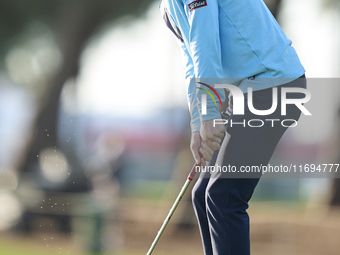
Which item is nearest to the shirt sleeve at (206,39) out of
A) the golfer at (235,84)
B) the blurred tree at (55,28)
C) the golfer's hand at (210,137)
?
the golfer at (235,84)

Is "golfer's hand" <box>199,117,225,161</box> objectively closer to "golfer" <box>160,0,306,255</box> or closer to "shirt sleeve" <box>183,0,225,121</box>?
"golfer" <box>160,0,306,255</box>

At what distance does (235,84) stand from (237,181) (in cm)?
36

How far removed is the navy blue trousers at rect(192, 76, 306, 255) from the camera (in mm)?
1740

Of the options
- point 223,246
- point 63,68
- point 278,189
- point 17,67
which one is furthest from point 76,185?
point 278,189

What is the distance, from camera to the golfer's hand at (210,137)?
5.85 ft

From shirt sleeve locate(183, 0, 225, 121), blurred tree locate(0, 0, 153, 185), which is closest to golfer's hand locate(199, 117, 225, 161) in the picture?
shirt sleeve locate(183, 0, 225, 121)

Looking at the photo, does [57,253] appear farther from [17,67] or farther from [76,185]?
[17,67]

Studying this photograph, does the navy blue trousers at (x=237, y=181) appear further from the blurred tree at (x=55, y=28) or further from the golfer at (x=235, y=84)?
A: the blurred tree at (x=55, y=28)

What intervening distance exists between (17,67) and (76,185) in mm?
2157

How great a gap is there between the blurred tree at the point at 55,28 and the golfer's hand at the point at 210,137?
14.4ft

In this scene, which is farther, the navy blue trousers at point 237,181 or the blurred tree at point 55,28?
the blurred tree at point 55,28

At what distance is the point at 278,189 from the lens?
1109 cm

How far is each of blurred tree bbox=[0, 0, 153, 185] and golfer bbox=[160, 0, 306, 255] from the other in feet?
14.1

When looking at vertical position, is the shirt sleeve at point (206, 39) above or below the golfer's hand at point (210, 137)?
above
